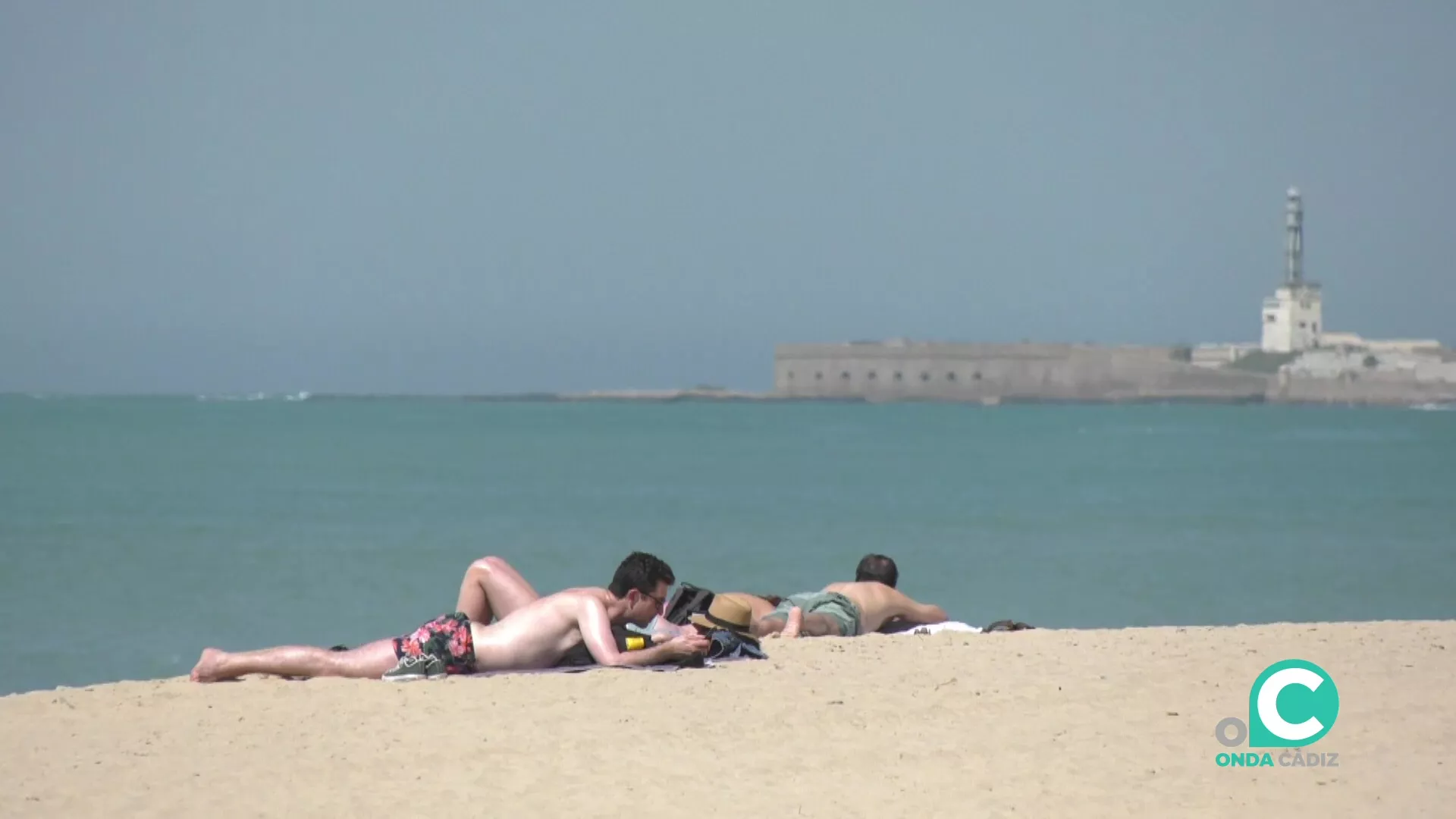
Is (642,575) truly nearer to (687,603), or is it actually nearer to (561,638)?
(561,638)

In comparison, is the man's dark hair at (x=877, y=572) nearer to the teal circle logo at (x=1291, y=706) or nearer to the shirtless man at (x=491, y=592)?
the shirtless man at (x=491, y=592)

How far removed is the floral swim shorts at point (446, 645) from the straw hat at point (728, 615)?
110 centimetres

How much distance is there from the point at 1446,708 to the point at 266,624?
12.7 meters

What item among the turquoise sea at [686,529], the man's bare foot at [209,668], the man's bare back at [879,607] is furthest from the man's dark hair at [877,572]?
the turquoise sea at [686,529]

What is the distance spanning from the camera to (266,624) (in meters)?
17.2

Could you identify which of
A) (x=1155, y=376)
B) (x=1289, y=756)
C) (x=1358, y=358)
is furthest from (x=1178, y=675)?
(x=1155, y=376)

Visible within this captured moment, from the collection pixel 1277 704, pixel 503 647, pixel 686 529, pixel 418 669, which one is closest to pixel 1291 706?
pixel 1277 704

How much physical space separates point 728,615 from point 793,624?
17.8 inches

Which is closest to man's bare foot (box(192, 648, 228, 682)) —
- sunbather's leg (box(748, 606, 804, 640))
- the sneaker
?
the sneaker

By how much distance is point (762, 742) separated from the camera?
6.16 meters

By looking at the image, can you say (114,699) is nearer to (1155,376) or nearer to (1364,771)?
(1364,771)

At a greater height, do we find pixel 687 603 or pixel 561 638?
pixel 687 603

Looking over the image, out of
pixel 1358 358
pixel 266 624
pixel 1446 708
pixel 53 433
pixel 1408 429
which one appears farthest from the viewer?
pixel 1358 358

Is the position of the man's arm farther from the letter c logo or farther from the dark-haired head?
the letter c logo
